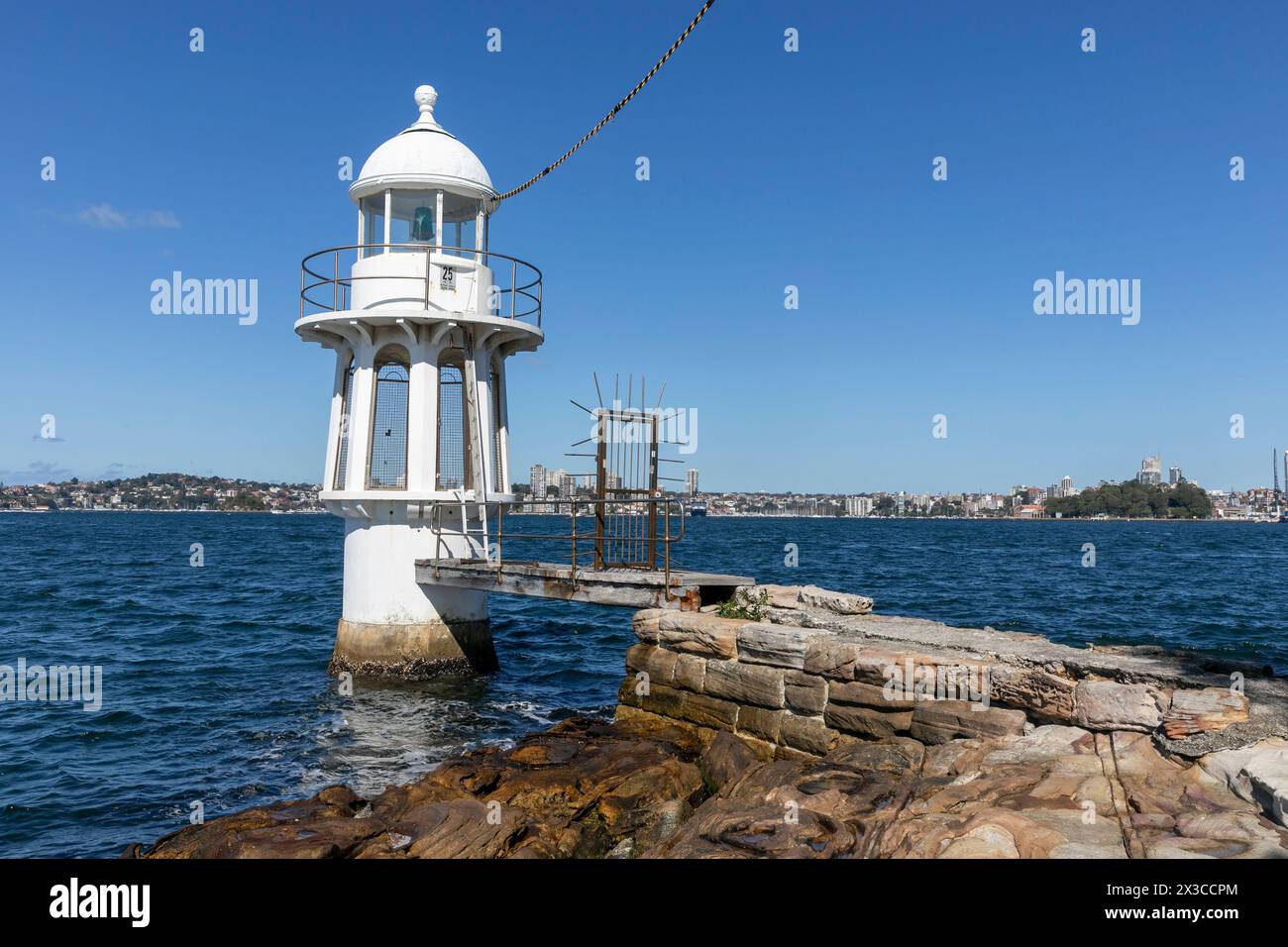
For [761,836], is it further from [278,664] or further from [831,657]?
[278,664]

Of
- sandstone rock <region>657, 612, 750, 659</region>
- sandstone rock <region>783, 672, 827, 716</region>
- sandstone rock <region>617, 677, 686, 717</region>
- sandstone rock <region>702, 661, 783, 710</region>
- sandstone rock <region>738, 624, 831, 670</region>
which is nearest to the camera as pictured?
sandstone rock <region>783, 672, 827, 716</region>

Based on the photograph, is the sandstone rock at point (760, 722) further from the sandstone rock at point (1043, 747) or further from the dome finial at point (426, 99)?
the dome finial at point (426, 99)

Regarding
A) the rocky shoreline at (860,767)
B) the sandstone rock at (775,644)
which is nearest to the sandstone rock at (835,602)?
the rocky shoreline at (860,767)

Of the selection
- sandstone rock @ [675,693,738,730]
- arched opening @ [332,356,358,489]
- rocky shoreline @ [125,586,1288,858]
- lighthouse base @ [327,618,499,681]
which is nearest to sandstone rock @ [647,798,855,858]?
rocky shoreline @ [125,586,1288,858]

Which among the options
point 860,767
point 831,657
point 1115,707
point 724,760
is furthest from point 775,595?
point 1115,707

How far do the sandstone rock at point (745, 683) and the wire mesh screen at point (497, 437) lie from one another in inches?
346

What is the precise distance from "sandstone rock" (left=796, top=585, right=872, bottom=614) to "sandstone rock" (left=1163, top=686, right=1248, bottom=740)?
5390mm

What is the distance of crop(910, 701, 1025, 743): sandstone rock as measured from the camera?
8883 millimetres

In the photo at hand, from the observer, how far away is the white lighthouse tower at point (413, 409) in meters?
17.9

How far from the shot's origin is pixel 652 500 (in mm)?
14578

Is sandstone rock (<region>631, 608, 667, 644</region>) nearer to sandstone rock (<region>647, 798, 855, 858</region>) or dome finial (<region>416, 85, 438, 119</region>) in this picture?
sandstone rock (<region>647, 798, 855, 858</region>)
